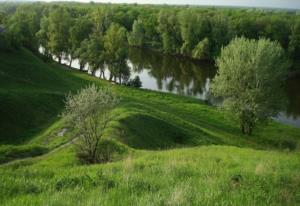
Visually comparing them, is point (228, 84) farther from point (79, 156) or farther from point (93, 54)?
point (93, 54)

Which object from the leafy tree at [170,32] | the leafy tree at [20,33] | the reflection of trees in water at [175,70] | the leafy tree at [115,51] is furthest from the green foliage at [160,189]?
the leafy tree at [170,32]

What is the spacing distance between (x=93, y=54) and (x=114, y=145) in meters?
43.7

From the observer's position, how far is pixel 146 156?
19.8 metres


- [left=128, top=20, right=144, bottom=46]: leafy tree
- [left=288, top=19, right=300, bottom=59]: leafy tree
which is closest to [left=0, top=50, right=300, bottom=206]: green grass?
[left=288, top=19, right=300, bottom=59]: leafy tree

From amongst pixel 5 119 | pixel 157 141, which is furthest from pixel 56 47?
pixel 157 141

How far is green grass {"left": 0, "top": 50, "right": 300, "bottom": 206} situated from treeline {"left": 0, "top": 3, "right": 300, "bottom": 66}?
26.8ft

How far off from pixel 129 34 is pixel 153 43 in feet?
27.3

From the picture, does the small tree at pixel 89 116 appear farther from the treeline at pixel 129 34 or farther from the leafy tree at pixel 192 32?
the leafy tree at pixel 192 32

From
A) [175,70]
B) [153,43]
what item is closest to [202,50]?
[175,70]

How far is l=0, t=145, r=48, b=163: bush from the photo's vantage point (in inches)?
887

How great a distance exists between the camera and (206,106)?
5366 cm

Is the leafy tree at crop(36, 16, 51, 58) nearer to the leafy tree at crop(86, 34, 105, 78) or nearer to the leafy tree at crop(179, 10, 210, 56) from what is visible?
the leafy tree at crop(86, 34, 105, 78)

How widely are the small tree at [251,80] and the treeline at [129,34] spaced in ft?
91.9

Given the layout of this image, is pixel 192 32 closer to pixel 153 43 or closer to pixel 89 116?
pixel 153 43
